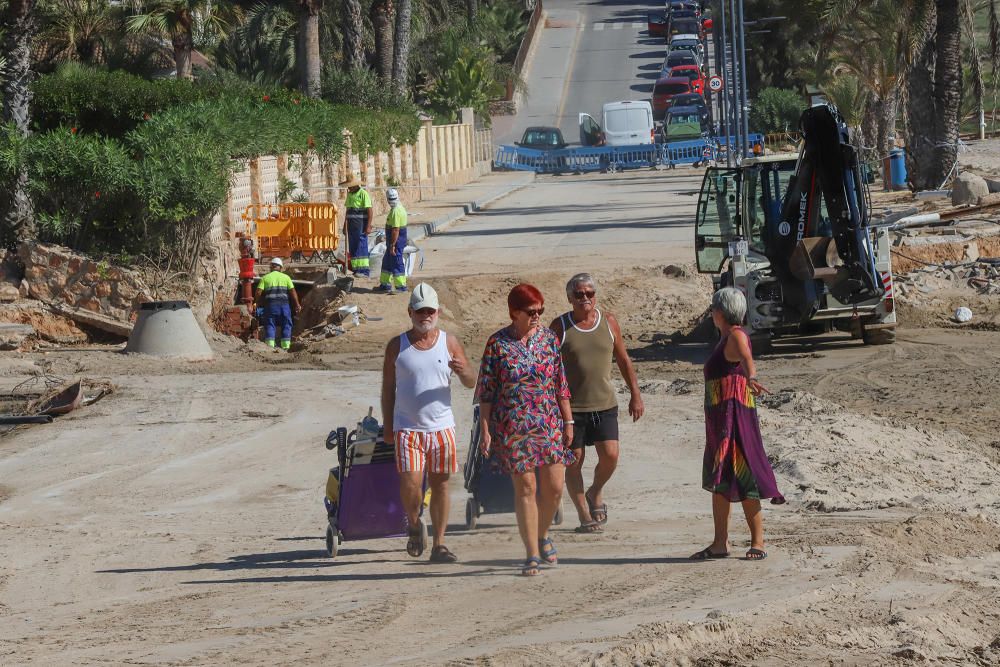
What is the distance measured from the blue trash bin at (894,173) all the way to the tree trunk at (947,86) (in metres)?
5.96

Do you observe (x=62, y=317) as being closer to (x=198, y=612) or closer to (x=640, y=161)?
(x=198, y=612)

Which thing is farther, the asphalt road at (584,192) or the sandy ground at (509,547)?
the asphalt road at (584,192)

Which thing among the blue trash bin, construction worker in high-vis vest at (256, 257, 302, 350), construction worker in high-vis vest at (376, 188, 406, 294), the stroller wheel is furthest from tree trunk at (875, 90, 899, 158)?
the stroller wheel

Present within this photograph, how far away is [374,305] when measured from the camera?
21078 mm

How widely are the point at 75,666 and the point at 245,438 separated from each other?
6.37m

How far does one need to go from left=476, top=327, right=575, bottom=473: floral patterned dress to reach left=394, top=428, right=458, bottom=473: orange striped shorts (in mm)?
296

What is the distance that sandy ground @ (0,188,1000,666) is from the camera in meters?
6.55

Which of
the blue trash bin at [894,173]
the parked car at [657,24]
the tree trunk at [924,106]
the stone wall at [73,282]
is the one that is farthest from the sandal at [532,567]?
the parked car at [657,24]

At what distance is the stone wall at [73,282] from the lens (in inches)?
792

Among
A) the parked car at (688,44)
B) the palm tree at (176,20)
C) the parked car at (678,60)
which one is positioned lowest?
the palm tree at (176,20)

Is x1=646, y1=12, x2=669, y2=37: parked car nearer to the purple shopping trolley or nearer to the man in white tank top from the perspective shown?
the purple shopping trolley

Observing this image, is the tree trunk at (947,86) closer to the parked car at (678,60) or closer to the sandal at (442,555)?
the sandal at (442,555)

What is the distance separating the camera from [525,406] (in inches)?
301

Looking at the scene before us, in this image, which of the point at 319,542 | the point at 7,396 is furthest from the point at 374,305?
the point at 319,542
